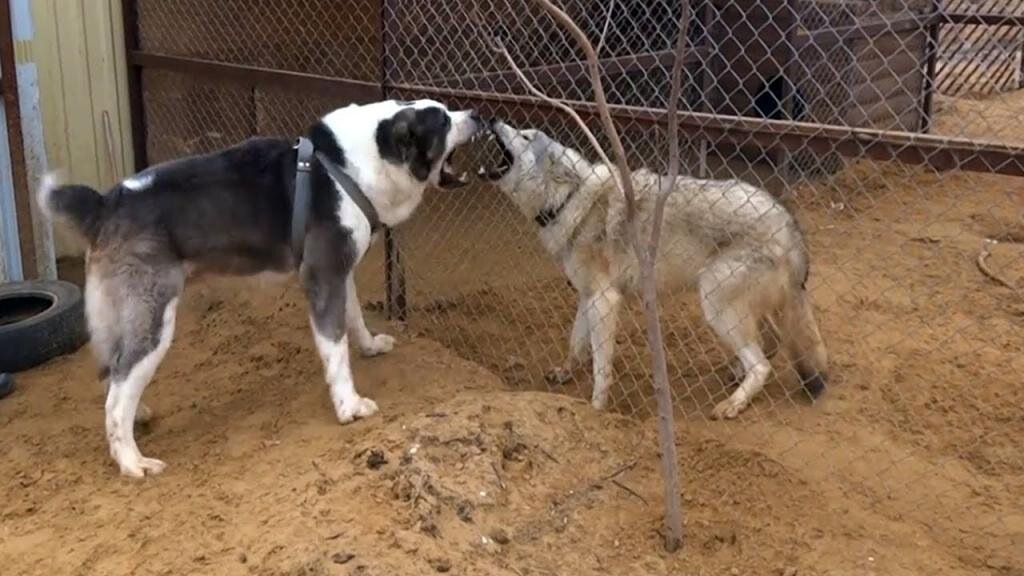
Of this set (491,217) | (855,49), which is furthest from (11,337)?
(855,49)

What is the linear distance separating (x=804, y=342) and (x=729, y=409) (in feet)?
1.39

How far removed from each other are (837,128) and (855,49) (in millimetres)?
4562

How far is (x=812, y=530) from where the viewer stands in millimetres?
3428

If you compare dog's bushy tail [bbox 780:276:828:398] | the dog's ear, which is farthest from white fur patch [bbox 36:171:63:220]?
dog's bushy tail [bbox 780:276:828:398]

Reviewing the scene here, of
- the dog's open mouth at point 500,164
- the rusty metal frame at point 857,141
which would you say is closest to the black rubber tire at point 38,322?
the dog's open mouth at point 500,164

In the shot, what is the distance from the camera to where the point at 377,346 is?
15.9 feet

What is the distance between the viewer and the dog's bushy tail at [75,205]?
3.96 m

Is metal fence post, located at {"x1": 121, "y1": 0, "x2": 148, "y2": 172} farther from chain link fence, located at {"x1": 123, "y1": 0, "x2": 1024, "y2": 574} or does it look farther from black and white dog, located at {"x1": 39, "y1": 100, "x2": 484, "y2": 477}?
black and white dog, located at {"x1": 39, "y1": 100, "x2": 484, "y2": 477}

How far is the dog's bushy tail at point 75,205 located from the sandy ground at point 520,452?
0.51 meters

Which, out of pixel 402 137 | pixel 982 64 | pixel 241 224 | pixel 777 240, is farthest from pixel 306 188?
pixel 982 64

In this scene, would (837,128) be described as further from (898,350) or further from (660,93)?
(660,93)

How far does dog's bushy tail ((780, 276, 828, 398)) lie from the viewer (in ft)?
14.3

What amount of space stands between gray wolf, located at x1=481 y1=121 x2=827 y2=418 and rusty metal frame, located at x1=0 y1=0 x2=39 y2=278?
263 cm

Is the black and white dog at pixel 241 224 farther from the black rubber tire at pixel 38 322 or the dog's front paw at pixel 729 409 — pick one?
the dog's front paw at pixel 729 409
